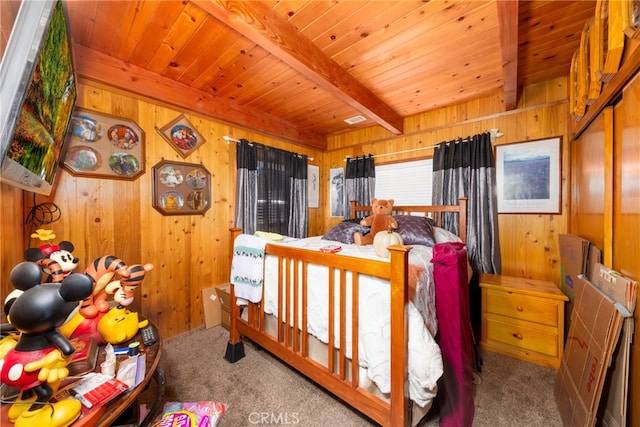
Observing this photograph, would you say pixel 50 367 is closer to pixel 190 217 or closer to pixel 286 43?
pixel 286 43

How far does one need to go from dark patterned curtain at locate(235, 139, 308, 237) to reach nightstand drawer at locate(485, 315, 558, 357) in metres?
2.28

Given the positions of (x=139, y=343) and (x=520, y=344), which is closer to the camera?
(x=139, y=343)

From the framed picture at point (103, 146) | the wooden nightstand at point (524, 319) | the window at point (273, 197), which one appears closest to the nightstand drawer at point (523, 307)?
the wooden nightstand at point (524, 319)

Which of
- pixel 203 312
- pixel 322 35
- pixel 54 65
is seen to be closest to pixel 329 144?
pixel 322 35

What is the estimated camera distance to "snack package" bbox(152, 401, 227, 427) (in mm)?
958

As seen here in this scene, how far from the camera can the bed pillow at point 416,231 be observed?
6.82 ft

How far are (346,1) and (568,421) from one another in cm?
264

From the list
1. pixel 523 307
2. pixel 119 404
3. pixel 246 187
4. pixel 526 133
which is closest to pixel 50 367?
pixel 119 404

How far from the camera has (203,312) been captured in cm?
253

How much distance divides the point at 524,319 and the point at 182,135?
135 inches

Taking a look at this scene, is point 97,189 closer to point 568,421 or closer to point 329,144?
point 329,144

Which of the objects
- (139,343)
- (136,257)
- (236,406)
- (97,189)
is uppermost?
(97,189)

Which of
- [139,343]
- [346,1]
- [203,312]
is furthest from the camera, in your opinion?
[203,312]

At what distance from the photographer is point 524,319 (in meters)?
1.91
